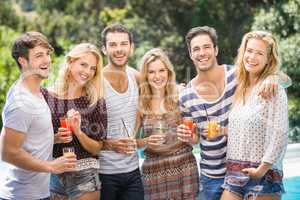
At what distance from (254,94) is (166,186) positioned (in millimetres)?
890

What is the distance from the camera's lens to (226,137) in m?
3.70

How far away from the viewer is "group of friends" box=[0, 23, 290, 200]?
3125 mm

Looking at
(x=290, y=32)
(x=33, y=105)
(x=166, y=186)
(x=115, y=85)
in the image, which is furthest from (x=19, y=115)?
(x=290, y=32)

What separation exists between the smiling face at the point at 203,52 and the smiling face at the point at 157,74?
0.76 feet

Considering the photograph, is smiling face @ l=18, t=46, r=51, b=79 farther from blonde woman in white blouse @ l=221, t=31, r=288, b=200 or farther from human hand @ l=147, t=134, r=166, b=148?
blonde woman in white blouse @ l=221, t=31, r=288, b=200

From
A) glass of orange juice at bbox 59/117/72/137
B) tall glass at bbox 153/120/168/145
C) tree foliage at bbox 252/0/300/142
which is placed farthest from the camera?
tree foliage at bbox 252/0/300/142

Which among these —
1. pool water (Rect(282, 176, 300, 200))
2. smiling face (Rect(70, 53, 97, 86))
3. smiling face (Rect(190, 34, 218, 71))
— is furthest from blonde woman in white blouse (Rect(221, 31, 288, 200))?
pool water (Rect(282, 176, 300, 200))

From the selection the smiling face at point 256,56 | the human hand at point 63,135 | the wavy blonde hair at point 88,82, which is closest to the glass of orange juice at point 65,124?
the human hand at point 63,135

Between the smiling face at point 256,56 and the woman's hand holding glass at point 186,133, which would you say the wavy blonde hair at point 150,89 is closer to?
the woman's hand holding glass at point 186,133

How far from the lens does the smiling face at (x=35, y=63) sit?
3.18m

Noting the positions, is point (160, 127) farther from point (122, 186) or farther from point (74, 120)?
point (74, 120)

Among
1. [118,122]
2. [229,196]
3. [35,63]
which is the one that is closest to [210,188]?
[229,196]

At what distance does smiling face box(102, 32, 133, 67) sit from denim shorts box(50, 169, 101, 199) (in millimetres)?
764

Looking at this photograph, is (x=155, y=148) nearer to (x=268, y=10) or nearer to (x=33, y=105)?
(x=33, y=105)
